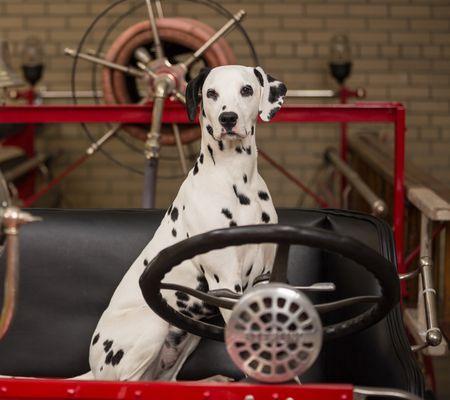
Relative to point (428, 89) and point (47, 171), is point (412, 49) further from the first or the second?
point (47, 171)

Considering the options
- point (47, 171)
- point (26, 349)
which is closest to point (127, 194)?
point (47, 171)

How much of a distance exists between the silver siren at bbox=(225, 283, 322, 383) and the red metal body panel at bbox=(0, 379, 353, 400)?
0.12 ft

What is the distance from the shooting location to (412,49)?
5.97 m

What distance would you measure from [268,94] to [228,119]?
172 mm

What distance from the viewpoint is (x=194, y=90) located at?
2.07m

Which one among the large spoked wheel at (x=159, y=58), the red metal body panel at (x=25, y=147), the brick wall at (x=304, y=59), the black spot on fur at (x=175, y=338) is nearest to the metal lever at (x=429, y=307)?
the black spot on fur at (x=175, y=338)

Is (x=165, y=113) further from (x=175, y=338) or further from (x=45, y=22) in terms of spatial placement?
(x=45, y=22)

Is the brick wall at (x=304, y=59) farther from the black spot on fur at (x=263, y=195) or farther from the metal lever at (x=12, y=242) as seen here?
the metal lever at (x=12, y=242)

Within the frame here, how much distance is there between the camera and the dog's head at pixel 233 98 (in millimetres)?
1962

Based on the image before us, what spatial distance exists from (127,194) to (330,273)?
377 cm

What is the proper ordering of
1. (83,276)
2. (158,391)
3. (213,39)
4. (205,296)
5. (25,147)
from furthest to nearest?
(25,147)
(213,39)
(83,276)
(205,296)
(158,391)

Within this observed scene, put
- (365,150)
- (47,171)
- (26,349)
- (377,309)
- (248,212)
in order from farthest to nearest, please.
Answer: (47,171)
(365,150)
(26,349)
(248,212)
(377,309)

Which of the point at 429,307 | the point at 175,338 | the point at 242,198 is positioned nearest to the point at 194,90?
the point at 242,198

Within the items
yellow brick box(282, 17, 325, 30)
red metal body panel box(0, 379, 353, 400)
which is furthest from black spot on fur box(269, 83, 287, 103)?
yellow brick box(282, 17, 325, 30)
